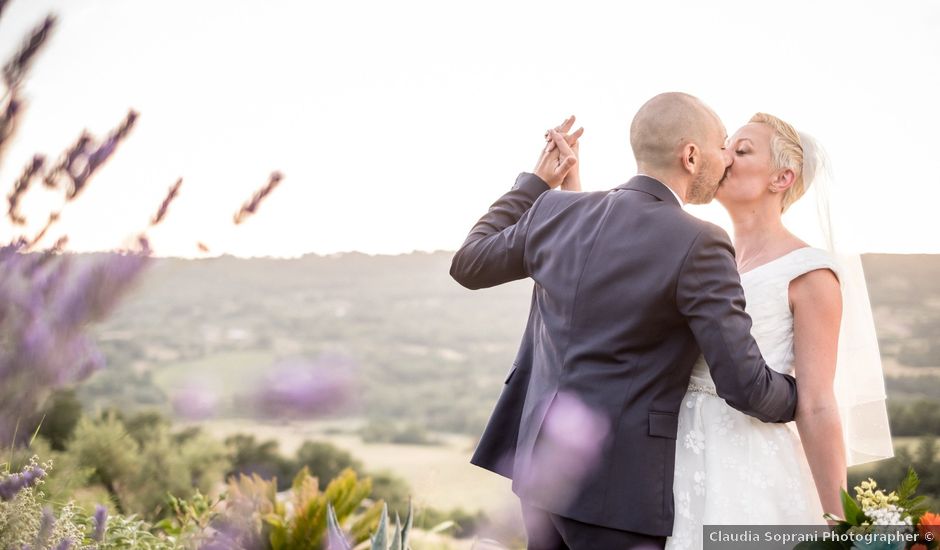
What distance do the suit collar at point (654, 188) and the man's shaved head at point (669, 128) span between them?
59 millimetres

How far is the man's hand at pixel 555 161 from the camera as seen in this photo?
310 centimetres

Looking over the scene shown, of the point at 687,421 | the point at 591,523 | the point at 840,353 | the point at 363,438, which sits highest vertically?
the point at 840,353

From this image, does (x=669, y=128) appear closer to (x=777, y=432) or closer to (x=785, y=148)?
(x=785, y=148)

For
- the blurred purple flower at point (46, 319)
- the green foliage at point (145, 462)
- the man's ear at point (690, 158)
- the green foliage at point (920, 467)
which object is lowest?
the green foliage at point (145, 462)

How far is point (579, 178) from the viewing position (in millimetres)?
3197

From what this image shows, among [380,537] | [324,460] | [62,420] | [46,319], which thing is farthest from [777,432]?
[324,460]

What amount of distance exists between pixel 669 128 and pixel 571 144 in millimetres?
553

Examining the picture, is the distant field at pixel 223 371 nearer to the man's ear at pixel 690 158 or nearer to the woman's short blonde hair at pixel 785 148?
the woman's short blonde hair at pixel 785 148

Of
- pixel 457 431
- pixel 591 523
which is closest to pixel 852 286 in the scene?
pixel 591 523

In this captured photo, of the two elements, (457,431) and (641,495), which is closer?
(641,495)

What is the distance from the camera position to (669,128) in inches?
106

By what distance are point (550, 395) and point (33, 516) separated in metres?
1.84

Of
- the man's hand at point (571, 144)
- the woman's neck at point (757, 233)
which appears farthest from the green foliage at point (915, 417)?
the man's hand at point (571, 144)

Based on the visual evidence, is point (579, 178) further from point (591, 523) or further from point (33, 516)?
point (33, 516)
